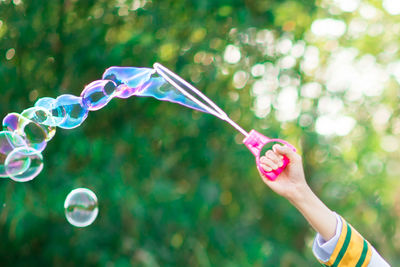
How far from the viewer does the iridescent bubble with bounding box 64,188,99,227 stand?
2.88 m

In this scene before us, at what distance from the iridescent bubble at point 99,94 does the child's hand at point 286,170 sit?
3.15 ft

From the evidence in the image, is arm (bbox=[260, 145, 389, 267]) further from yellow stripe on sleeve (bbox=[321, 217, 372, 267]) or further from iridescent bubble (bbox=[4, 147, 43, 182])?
iridescent bubble (bbox=[4, 147, 43, 182])

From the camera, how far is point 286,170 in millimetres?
1805

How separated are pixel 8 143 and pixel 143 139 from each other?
215 cm

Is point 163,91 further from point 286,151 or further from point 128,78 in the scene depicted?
point 286,151

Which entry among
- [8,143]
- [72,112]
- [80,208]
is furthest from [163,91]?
[80,208]

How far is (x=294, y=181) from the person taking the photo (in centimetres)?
178

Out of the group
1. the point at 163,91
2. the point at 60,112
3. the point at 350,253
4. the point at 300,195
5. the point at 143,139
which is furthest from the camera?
the point at 143,139

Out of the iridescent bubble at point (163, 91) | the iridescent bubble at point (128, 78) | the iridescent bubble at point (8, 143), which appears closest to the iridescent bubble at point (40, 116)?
the iridescent bubble at point (8, 143)

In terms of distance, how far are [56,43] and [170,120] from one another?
3.73 ft

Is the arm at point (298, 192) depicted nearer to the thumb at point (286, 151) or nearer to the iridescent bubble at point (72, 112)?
the thumb at point (286, 151)

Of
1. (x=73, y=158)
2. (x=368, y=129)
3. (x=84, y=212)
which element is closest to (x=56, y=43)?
(x=73, y=158)

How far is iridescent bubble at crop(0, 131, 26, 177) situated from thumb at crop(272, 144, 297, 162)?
136 centimetres

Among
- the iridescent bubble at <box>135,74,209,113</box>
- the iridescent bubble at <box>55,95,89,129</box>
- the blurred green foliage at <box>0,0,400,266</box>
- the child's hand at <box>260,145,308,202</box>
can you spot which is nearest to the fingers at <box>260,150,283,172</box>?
the child's hand at <box>260,145,308,202</box>
